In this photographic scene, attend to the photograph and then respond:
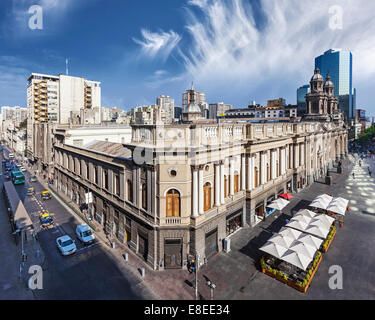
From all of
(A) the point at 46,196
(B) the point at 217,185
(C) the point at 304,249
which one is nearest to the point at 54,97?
(A) the point at 46,196

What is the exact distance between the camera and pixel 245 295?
734 inches

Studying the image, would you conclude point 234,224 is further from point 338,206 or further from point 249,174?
point 338,206

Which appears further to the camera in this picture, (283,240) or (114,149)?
(114,149)

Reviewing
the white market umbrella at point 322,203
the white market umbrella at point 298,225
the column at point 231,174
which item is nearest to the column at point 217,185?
the column at point 231,174

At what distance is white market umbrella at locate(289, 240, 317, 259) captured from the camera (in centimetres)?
2018

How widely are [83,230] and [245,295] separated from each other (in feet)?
65.0

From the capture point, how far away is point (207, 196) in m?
24.6

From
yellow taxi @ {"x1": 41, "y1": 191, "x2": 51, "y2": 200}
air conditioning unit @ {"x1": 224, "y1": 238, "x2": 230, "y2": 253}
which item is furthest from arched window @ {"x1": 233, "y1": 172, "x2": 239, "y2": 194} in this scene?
yellow taxi @ {"x1": 41, "y1": 191, "x2": 51, "y2": 200}

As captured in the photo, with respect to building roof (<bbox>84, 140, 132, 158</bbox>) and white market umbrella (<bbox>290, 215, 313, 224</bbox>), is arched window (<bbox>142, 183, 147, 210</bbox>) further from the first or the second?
white market umbrella (<bbox>290, 215, 313, 224</bbox>)

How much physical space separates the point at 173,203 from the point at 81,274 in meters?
11.0

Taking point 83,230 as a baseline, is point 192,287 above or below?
below
